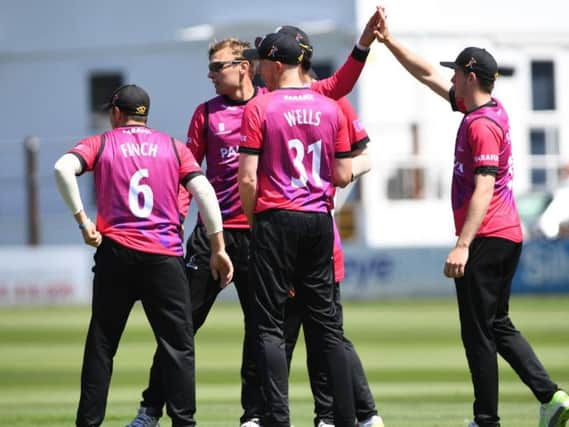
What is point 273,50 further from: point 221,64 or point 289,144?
point 221,64

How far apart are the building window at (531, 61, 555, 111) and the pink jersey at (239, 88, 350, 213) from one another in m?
21.5

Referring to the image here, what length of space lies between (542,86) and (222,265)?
21.5m

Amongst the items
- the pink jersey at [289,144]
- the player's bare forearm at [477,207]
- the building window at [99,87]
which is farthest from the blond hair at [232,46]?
the building window at [99,87]

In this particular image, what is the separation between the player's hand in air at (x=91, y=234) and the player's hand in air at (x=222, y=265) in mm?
674

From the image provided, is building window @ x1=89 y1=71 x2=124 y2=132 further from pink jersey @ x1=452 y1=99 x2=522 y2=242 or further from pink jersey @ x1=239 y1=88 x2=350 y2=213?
pink jersey @ x1=239 y1=88 x2=350 y2=213

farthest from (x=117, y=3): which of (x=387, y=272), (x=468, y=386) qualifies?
(x=468, y=386)

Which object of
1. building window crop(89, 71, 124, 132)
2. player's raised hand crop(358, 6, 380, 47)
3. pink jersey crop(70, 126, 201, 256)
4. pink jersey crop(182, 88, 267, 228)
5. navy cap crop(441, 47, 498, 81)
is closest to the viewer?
pink jersey crop(70, 126, 201, 256)

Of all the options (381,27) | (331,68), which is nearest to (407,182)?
(331,68)

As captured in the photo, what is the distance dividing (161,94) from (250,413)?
20659 millimetres

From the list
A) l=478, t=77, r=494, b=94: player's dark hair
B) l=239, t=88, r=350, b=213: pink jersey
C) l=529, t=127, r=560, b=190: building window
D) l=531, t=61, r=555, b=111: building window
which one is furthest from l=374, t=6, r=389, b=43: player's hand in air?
l=531, t=61, r=555, b=111: building window

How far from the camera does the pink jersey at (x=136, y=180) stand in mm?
8227

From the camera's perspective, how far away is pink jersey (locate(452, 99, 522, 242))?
8375 millimetres

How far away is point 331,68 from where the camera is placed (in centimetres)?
2786

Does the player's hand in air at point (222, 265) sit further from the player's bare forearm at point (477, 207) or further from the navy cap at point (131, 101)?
the player's bare forearm at point (477, 207)
